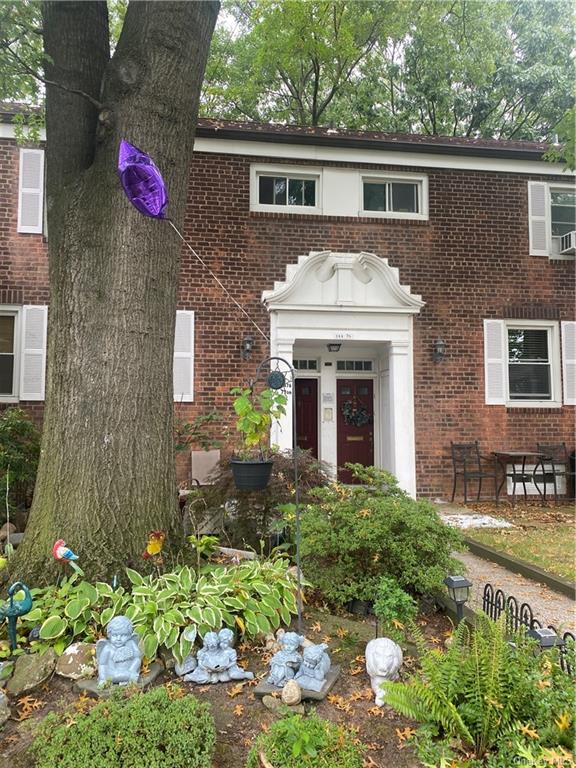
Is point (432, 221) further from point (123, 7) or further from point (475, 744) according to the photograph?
point (475, 744)

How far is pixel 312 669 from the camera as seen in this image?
2.52 metres

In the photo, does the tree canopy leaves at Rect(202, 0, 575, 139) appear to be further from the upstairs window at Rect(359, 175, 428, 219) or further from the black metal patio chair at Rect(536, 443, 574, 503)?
the black metal patio chair at Rect(536, 443, 574, 503)

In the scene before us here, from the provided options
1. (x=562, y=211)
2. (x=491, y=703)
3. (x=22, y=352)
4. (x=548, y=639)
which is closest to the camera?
(x=491, y=703)

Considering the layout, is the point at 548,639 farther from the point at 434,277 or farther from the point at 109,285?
the point at 434,277

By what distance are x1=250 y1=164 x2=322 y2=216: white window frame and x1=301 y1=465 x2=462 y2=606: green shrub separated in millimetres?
6509

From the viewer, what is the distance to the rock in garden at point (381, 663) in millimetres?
2449

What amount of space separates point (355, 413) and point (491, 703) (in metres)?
7.72

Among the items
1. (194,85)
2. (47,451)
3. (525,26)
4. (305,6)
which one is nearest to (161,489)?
(47,451)

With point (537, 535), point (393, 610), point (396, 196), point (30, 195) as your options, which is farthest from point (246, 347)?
point (393, 610)

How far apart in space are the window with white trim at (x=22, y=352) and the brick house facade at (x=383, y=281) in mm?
152

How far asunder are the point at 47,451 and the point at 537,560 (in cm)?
485

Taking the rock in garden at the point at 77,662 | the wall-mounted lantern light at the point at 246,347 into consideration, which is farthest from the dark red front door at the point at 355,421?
the rock in garden at the point at 77,662

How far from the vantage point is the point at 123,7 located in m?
9.73

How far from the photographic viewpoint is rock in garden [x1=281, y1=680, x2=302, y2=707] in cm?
238
